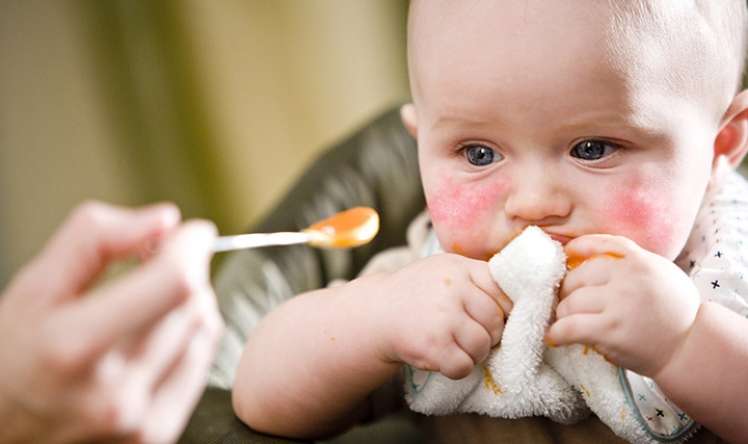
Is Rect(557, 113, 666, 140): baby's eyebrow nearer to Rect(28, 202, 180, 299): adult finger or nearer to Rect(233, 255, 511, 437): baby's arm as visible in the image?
Rect(233, 255, 511, 437): baby's arm

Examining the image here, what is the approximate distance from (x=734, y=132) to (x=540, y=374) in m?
0.37

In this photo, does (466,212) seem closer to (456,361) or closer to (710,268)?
(456,361)

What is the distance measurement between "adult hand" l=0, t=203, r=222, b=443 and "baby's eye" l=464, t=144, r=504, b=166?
1.18 ft

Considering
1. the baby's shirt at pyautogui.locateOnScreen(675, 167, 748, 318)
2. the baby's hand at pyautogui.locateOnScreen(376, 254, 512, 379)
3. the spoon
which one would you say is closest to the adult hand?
the spoon

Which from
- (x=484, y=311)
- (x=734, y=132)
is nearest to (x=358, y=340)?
(x=484, y=311)

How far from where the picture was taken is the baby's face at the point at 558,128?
0.83m

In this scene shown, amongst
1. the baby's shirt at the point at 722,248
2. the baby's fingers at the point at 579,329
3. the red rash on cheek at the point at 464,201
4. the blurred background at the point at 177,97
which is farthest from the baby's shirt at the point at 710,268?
the blurred background at the point at 177,97

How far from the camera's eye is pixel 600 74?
0.82 meters

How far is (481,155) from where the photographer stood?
2.99ft

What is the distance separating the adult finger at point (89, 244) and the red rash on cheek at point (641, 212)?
0.45 meters

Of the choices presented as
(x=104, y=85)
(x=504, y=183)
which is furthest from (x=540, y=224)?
(x=104, y=85)

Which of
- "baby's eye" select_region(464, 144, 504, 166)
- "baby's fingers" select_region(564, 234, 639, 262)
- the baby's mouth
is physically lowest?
the baby's mouth

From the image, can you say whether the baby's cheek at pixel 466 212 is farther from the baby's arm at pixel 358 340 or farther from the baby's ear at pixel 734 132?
the baby's ear at pixel 734 132

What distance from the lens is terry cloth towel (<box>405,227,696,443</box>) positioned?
2.73ft
